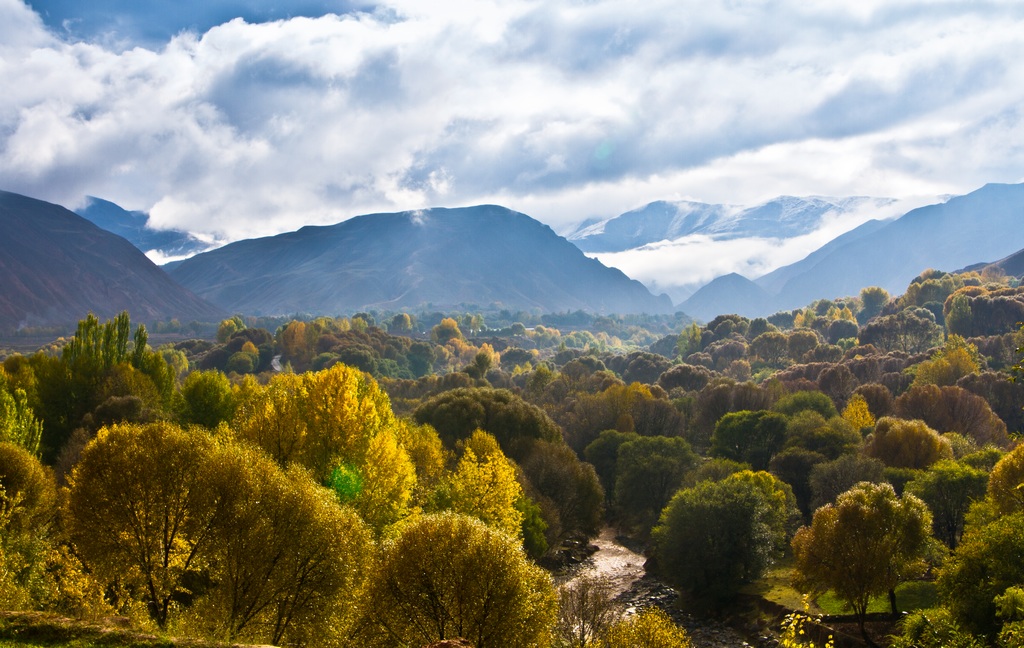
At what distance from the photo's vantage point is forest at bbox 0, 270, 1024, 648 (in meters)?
32.1

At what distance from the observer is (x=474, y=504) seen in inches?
2190

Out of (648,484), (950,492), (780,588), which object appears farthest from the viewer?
(648,484)

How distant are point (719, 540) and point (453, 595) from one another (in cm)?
4003

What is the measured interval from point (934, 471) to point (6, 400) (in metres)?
80.2

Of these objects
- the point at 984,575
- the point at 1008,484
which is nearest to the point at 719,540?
Answer: the point at 1008,484

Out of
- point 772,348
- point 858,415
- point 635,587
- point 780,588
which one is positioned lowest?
point 635,587

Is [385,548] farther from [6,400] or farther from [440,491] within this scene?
[6,400]

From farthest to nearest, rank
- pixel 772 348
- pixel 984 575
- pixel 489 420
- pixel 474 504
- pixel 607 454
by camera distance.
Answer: pixel 772 348
pixel 607 454
pixel 489 420
pixel 474 504
pixel 984 575

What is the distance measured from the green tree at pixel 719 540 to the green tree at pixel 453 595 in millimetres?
35821

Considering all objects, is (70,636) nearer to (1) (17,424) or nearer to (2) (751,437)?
(1) (17,424)

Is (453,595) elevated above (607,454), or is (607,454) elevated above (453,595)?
(453,595)

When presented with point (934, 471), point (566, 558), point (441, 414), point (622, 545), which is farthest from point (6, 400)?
point (934, 471)

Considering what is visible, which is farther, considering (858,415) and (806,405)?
(806,405)

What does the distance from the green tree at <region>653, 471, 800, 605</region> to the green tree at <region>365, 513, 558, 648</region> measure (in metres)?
35.8
